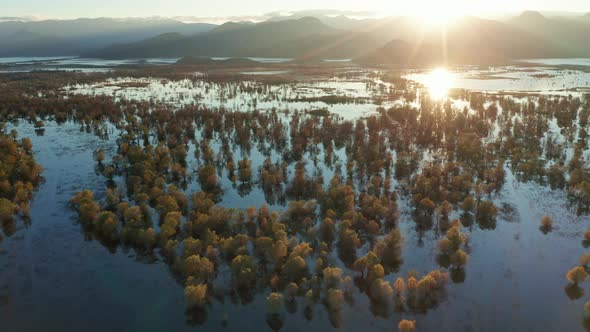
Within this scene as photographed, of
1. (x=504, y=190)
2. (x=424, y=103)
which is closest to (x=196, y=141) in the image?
(x=504, y=190)

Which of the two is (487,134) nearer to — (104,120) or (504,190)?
(504,190)

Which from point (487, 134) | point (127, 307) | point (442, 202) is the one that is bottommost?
point (127, 307)

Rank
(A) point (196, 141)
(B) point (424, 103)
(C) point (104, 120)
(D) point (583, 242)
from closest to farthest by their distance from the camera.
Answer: (D) point (583, 242), (A) point (196, 141), (C) point (104, 120), (B) point (424, 103)

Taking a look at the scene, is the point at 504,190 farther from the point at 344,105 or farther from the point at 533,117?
the point at 344,105

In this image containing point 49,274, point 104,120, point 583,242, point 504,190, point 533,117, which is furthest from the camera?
point 104,120

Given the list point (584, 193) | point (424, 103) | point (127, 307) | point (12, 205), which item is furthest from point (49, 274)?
point (424, 103)

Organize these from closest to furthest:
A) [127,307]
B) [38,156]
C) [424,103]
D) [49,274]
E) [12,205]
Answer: [127,307] < [49,274] < [12,205] < [38,156] < [424,103]

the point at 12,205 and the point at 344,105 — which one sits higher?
the point at 344,105

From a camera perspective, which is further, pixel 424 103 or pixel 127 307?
pixel 424 103

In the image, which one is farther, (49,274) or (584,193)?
(584,193)
